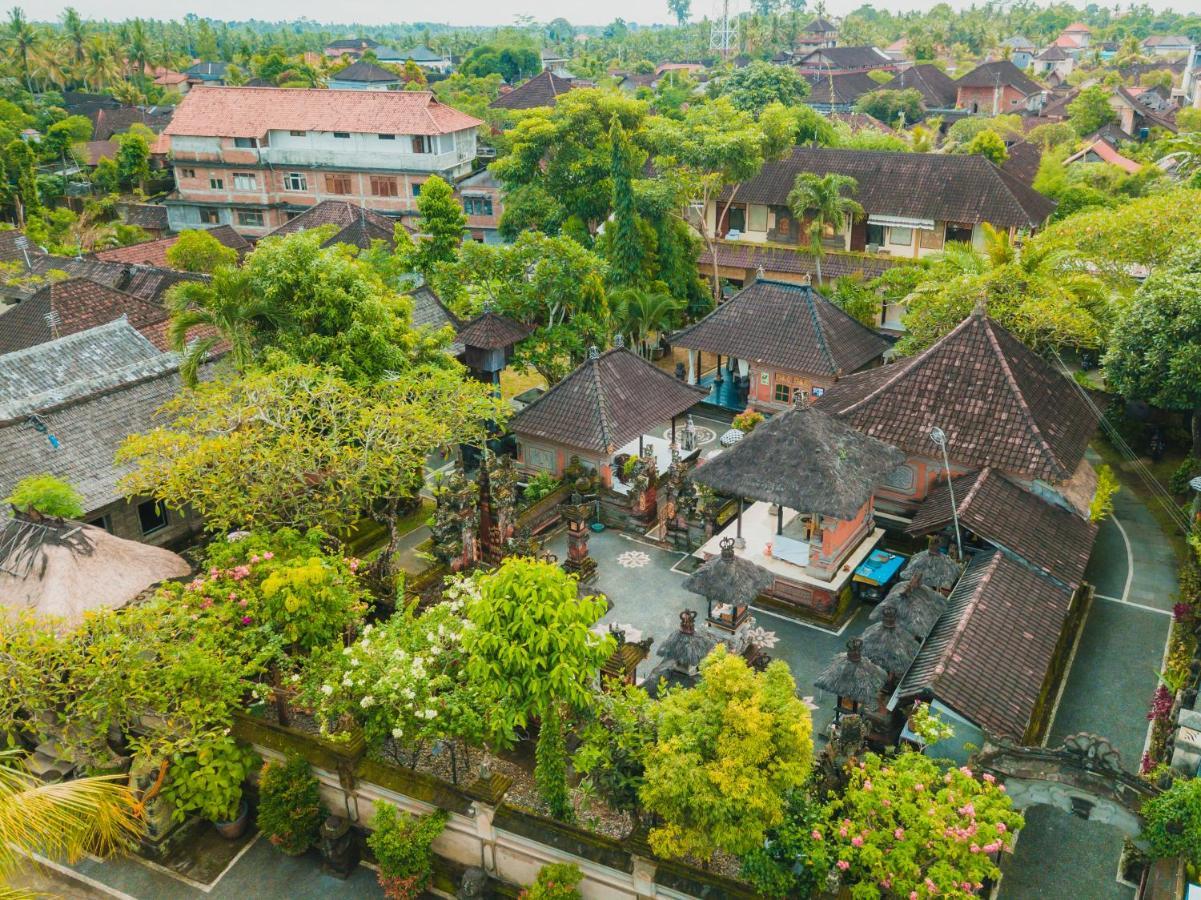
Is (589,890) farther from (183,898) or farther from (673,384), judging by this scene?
(673,384)

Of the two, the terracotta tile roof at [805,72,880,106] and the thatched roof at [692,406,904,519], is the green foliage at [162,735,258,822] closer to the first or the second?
the thatched roof at [692,406,904,519]

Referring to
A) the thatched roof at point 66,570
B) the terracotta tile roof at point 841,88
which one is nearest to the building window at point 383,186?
the thatched roof at point 66,570

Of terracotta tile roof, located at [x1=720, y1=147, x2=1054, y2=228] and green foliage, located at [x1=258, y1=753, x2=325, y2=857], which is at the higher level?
terracotta tile roof, located at [x1=720, y1=147, x2=1054, y2=228]

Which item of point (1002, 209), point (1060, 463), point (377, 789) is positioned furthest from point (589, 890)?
point (1002, 209)

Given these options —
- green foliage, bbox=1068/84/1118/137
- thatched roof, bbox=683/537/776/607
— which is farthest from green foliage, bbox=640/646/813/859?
green foliage, bbox=1068/84/1118/137

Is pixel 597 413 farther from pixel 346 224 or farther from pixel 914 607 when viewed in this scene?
pixel 346 224
